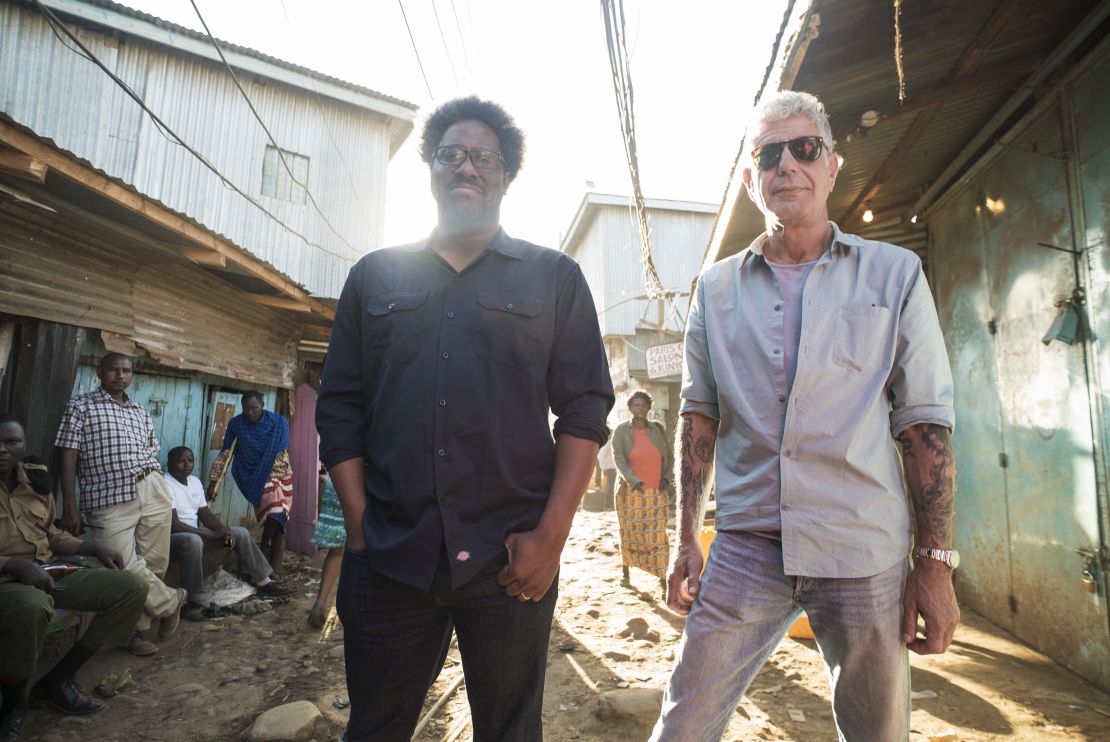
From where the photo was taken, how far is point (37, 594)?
9.94ft

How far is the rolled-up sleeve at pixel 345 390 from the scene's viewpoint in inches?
64.1

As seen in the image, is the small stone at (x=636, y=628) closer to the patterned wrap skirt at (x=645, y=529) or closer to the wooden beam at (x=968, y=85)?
the patterned wrap skirt at (x=645, y=529)

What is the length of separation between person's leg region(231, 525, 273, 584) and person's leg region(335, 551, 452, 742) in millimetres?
5165

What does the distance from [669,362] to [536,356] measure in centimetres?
724

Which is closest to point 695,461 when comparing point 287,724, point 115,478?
point 287,724

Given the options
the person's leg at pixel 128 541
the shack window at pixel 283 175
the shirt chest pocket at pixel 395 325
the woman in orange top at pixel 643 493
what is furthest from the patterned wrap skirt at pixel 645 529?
the shack window at pixel 283 175

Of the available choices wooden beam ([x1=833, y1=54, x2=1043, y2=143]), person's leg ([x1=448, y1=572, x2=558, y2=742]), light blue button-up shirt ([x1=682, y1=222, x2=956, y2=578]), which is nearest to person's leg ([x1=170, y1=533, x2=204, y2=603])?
person's leg ([x1=448, y1=572, x2=558, y2=742])

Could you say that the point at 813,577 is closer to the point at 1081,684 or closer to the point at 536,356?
the point at 536,356

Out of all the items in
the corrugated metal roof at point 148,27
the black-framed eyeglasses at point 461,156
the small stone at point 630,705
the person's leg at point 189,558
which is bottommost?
the small stone at point 630,705

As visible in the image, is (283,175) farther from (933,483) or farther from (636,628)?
(933,483)

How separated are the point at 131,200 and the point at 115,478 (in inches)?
80.7

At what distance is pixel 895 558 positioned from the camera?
60.2 inches

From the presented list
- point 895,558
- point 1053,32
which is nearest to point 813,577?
point 895,558

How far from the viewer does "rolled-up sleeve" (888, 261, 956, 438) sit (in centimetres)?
156
